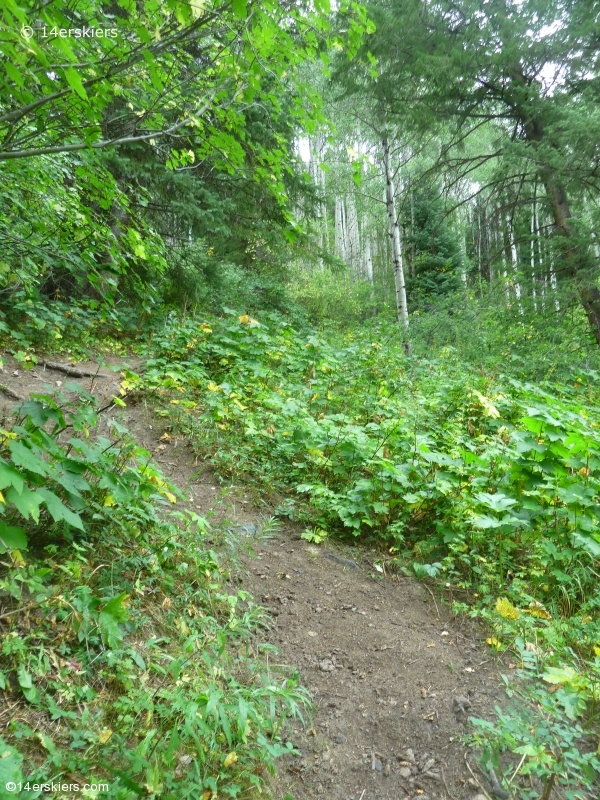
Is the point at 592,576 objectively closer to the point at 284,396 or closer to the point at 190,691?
the point at 190,691

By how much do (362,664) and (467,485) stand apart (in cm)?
181

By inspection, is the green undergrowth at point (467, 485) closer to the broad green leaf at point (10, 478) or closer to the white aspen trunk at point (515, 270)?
the white aspen trunk at point (515, 270)

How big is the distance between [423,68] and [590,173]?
3.28 metres

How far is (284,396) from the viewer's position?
6.32 m

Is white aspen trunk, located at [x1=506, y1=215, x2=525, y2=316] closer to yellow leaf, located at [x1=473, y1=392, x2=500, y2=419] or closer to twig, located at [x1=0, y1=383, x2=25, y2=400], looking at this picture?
yellow leaf, located at [x1=473, y1=392, x2=500, y2=419]

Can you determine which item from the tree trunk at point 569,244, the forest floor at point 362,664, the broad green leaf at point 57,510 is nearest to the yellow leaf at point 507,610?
the forest floor at point 362,664

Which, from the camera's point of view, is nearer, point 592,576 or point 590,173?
point 592,576

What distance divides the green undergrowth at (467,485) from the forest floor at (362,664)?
169 millimetres

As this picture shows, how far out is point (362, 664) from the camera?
2.87m

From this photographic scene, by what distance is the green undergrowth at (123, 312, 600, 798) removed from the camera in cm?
229

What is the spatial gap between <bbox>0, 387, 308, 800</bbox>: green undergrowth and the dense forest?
14mm

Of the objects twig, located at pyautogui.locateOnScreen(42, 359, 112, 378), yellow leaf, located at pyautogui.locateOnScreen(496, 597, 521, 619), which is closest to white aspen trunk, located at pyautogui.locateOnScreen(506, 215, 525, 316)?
yellow leaf, located at pyautogui.locateOnScreen(496, 597, 521, 619)

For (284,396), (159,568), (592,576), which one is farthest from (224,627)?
(284,396)

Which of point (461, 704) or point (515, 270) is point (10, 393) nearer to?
point (461, 704)
